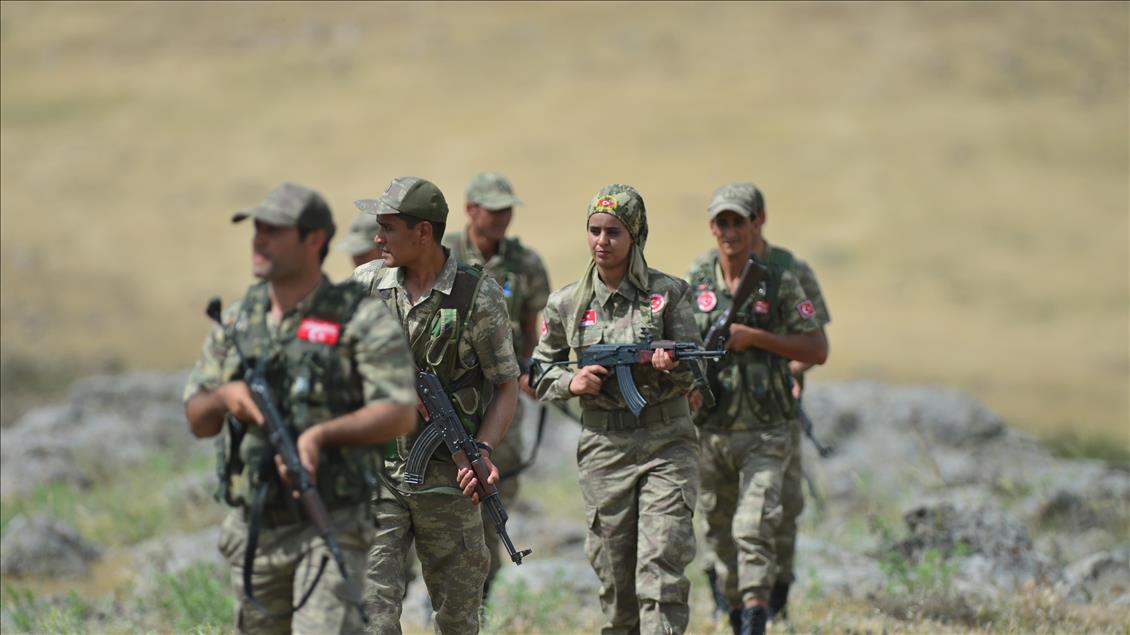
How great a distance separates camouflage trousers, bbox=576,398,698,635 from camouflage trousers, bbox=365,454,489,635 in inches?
33.5

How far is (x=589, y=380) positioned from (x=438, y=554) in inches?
44.6

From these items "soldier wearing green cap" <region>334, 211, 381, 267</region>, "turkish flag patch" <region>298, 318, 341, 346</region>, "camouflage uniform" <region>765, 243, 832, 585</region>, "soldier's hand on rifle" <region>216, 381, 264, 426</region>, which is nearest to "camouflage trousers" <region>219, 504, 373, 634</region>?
"soldier's hand on rifle" <region>216, 381, 264, 426</region>

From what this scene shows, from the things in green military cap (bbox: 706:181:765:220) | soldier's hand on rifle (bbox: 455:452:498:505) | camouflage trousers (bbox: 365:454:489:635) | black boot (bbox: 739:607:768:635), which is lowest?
black boot (bbox: 739:607:768:635)

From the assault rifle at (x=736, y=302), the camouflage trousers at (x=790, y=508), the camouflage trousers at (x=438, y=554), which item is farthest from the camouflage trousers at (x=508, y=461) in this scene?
the camouflage trousers at (x=438, y=554)

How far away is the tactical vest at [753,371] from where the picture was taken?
8.78m

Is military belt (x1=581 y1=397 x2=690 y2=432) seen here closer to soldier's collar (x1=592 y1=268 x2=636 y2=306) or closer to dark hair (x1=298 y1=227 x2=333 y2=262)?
soldier's collar (x1=592 y1=268 x2=636 y2=306)

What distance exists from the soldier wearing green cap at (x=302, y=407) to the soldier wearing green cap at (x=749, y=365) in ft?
11.7

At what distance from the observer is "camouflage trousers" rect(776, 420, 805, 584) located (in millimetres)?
9234

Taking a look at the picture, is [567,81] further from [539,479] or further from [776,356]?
[776,356]

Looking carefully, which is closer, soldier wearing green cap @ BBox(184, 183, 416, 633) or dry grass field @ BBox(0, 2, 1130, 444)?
soldier wearing green cap @ BBox(184, 183, 416, 633)

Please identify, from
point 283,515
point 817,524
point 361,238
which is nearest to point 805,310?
point 361,238

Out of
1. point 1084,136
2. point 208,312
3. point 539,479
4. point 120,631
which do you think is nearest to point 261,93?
point 1084,136

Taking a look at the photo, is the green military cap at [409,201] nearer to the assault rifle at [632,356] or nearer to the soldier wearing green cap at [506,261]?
the assault rifle at [632,356]

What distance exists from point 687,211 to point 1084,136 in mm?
12372
